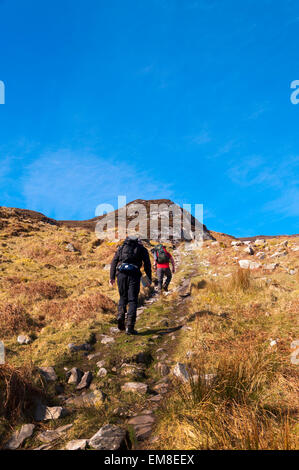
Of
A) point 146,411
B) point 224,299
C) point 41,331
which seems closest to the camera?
point 146,411

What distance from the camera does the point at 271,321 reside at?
22.1 ft

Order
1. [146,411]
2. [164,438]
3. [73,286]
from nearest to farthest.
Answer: [164,438] < [146,411] < [73,286]

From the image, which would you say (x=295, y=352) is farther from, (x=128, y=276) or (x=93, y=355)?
→ (x=128, y=276)

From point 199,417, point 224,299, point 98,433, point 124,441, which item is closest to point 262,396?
point 199,417

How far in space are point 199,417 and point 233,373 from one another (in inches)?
38.2

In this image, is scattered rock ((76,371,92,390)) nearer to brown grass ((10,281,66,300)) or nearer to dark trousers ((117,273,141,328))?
dark trousers ((117,273,141,328))

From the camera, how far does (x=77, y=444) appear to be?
9.36ft

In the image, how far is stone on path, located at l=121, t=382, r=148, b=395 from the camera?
4.17m

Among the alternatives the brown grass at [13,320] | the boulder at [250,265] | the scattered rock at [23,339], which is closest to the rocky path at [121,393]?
the scattered rock at [23,339]

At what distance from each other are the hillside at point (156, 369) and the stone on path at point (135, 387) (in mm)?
18

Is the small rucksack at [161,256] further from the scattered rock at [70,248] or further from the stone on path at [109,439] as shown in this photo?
the scattered rock at [70,248]

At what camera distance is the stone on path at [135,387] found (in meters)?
4.17

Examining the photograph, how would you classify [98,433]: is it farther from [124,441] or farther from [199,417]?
[199,417]
